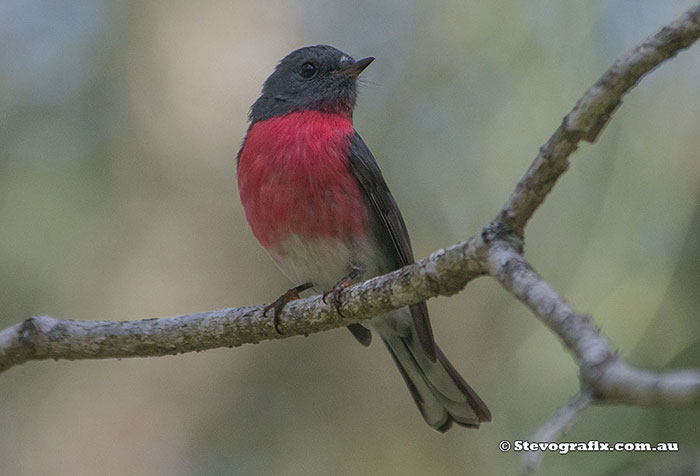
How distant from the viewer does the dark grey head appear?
5.31 metres

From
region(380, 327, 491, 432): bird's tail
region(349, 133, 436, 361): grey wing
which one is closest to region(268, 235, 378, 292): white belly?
region(349, 133, 436, 361): grey wing

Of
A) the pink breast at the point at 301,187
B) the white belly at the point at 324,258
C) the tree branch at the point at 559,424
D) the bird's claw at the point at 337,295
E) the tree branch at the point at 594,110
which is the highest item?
the pink breast at the point at 301,187

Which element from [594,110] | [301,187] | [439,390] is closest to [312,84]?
[301,187]

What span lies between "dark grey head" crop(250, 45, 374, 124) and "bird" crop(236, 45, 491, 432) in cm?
2

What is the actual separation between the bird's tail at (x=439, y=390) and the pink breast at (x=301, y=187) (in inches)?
35.3

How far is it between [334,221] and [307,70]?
1509 mm

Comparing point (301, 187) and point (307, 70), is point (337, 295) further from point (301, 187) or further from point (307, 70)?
point (307, 70)

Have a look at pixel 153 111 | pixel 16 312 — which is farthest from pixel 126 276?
pixel 153 111

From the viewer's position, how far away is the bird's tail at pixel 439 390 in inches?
191

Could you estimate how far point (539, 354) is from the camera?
617 centimetres

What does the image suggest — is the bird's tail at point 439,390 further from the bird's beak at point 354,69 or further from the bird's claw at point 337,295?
the bird's beak at point 354,69

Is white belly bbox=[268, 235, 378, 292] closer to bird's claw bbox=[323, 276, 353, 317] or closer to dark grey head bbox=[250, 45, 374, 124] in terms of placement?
bird's claw bbox=[323, 276, 353, 317]

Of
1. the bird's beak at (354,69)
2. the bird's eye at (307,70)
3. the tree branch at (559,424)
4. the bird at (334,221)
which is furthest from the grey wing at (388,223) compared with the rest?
the tree branch at (559,424)

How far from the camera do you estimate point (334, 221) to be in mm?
4535
